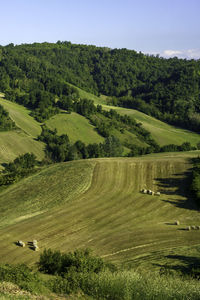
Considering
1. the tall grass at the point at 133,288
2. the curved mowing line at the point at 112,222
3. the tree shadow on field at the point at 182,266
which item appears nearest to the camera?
the tall grass at the point at 133,288

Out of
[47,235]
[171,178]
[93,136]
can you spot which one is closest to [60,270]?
[47,235]

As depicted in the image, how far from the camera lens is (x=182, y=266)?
116 feet

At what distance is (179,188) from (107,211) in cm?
1666

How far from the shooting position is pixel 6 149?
14362 centimetres

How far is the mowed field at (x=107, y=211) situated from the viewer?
39.9 m

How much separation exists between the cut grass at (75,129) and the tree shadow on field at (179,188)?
11381cm

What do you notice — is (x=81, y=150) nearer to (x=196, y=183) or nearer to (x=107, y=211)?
Result: (x=196, y=183)

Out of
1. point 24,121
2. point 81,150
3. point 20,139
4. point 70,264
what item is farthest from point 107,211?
point 24,121

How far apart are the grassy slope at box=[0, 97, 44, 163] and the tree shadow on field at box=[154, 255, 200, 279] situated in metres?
106

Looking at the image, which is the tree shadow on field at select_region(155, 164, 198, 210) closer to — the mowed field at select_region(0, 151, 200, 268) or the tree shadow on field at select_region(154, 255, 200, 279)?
the mowed field at select_region(0, 151, 200, 268)

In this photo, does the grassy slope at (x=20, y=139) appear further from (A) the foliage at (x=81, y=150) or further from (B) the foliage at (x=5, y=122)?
(A) the foliage at (x=81, y=150)

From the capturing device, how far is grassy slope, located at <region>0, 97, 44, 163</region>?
142 m

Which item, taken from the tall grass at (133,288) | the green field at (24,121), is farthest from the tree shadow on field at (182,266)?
the green field at (24,121)

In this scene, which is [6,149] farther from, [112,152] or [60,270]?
[60,270]
